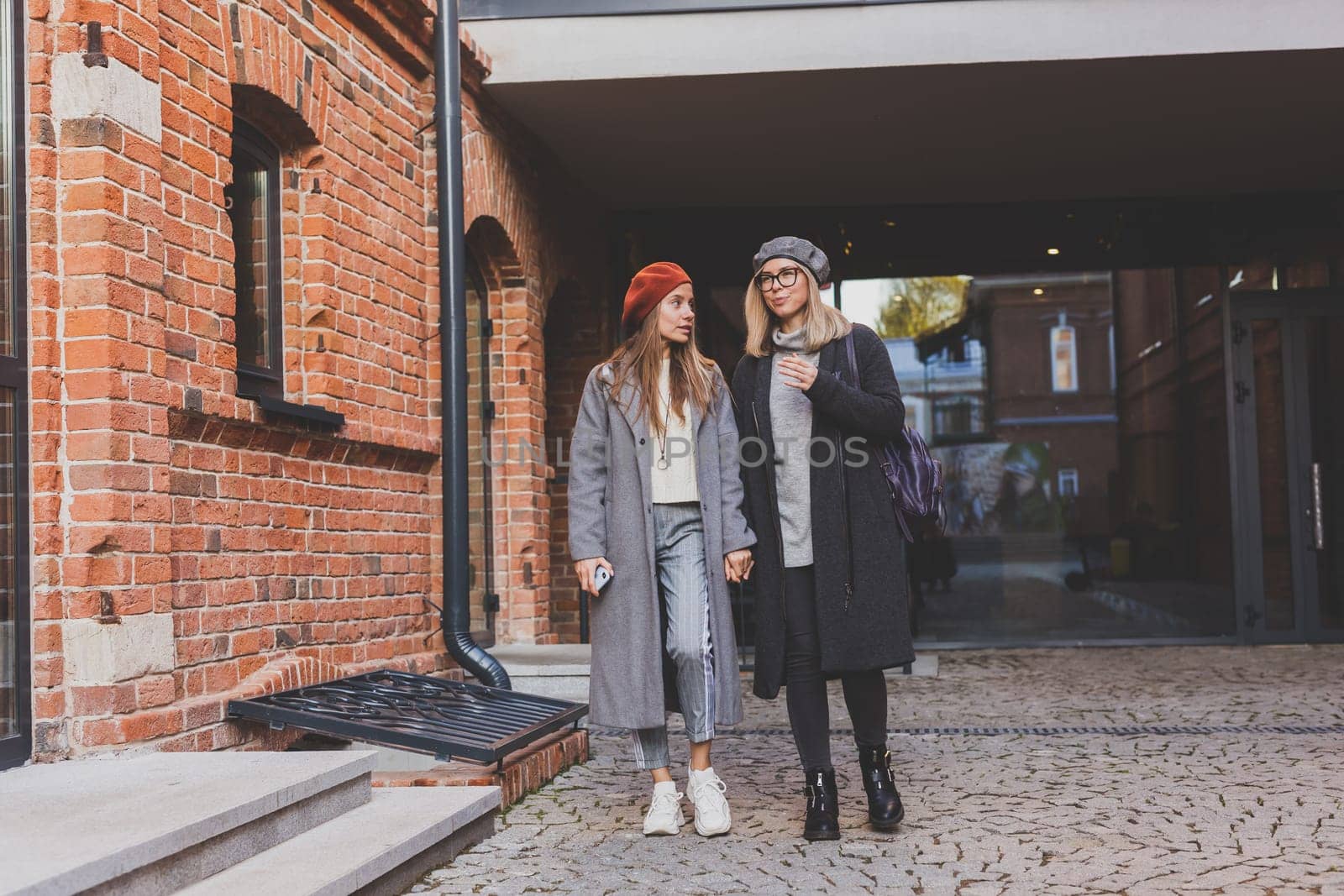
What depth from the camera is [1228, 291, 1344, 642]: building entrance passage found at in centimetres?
983

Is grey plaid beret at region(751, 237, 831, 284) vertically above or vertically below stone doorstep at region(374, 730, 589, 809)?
above

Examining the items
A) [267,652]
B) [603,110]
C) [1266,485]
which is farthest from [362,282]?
[1266,485]

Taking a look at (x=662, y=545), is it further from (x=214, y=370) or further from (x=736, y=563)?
(x=214, y=370)

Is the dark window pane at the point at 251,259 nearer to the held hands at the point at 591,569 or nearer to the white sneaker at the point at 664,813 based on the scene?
the held hands at the point at 591,569

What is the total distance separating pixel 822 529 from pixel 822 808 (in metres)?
0.82

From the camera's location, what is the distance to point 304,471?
525 cm

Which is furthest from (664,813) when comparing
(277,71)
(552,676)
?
(277,71)

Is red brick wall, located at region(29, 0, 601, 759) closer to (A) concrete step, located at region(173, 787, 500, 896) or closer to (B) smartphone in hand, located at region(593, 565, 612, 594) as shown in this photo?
(A) concrete step, located at region(173, 787, 500, 896)

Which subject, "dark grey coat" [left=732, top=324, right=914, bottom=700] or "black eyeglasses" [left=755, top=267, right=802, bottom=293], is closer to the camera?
"dark grey coat" [left=732, top=324, right=914, bottom=700]

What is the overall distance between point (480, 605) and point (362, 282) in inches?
108

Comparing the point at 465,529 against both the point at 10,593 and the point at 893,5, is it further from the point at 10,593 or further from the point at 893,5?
the point at 893,5

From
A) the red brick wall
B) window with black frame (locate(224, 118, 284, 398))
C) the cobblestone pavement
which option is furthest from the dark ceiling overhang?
the cobblestone pavement

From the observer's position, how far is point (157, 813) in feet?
10.1

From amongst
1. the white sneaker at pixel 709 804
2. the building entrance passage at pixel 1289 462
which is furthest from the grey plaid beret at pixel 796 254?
the building entrance passage at pixel 1289 462
